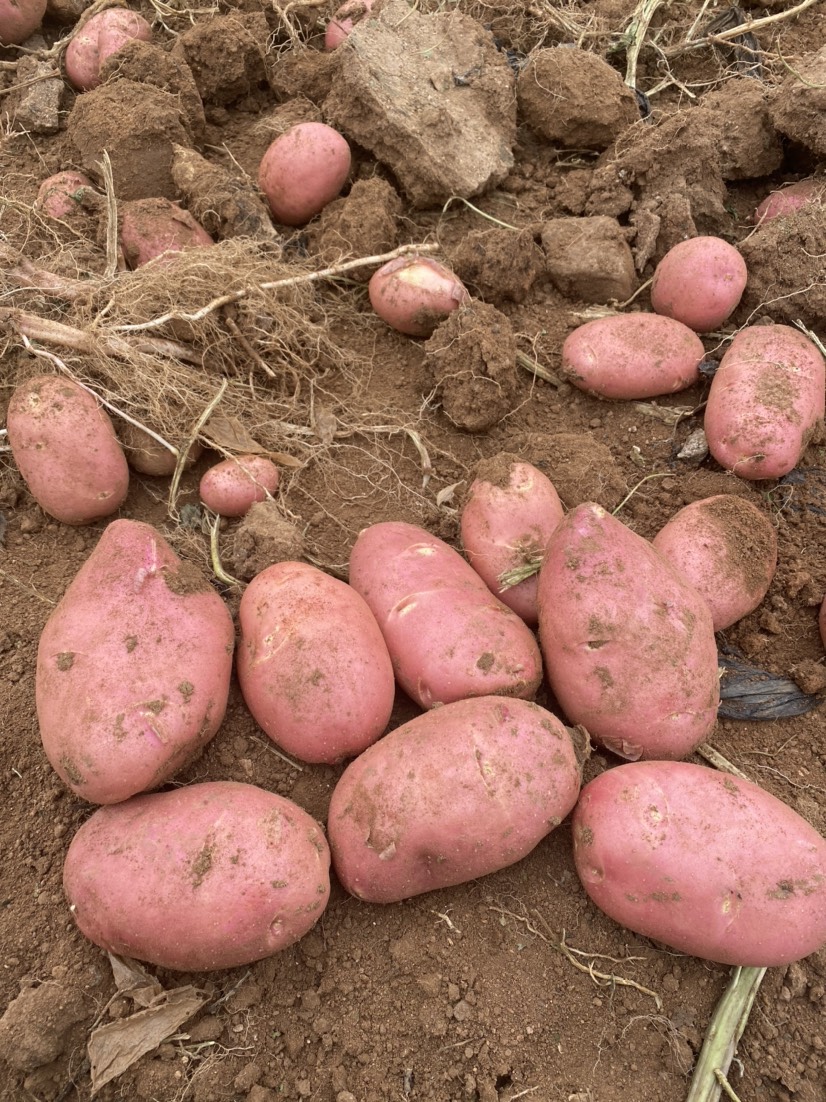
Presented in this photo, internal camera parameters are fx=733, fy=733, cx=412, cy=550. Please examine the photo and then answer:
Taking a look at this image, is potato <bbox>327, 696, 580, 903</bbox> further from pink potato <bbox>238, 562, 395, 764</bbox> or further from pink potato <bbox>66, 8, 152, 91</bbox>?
pink potato <bbox>66, 8, 152, 91</bbox>

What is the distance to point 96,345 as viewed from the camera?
1622 mm

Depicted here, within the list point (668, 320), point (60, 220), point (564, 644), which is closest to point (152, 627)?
point (564, 644)

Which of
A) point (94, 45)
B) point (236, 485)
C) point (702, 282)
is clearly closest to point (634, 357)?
point (702, 282)

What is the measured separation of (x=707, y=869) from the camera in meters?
1.09

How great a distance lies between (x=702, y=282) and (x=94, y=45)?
195 centimetres

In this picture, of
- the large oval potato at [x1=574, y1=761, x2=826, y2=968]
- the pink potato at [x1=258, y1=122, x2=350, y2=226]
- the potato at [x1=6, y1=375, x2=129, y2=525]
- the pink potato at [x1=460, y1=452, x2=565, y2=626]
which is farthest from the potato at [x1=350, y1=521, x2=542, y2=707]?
the pink potato at [x1=258, y1=122, x2=350, y2=226]

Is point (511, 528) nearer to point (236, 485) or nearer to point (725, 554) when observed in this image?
point (725, 554)

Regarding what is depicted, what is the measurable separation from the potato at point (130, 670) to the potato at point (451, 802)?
291 millimetres

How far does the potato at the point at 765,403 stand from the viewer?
1568 mm

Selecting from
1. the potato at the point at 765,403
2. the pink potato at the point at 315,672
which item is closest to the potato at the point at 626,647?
the pink potato at the point at 315,672

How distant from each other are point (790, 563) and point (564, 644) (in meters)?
0.60

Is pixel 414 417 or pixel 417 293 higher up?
pixel 417 293

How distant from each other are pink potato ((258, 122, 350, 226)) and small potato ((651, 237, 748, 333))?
94cm

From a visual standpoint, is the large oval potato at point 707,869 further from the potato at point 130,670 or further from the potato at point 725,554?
the potato at point 130,670
